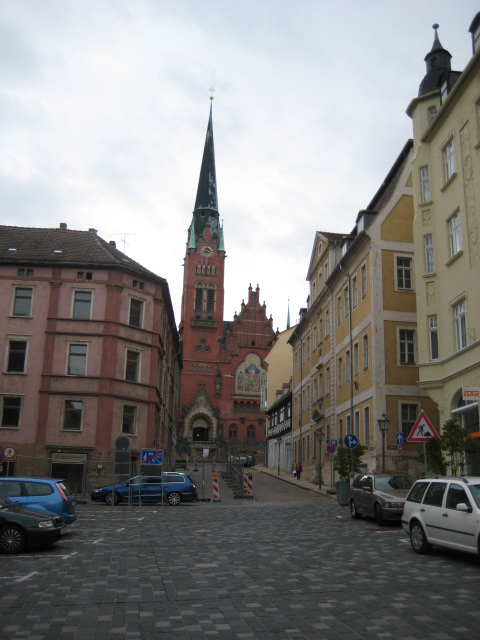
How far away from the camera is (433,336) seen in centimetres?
2438

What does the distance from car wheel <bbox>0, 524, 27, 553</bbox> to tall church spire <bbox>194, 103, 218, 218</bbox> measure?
95567mm

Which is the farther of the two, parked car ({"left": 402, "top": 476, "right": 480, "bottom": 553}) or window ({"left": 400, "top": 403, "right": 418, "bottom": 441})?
window ({"left": 400, "top": 403, "right": 418, "bottom": 441})

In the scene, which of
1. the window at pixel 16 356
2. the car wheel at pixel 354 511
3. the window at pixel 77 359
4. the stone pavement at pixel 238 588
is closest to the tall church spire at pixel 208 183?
the window at pixel 77 359

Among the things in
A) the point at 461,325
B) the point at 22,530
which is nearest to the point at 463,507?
the point at 22,530

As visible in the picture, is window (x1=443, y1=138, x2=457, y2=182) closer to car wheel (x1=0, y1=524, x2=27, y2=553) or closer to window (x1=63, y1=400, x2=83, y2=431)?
car wheel (x1=0, y1=524, x2=27, y2=553)

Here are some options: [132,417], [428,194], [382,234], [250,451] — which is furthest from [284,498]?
[250,451]

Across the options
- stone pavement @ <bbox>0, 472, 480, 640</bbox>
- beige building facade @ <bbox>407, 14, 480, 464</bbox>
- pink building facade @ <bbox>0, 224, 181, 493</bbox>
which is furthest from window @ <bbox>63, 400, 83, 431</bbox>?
beige building facade @ <bbox>407, 14, 480, 464</bbox>

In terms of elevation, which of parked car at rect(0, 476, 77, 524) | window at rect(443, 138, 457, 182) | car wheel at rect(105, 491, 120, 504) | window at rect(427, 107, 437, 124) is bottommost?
car wheel at rect(105, 491, 120, 504)

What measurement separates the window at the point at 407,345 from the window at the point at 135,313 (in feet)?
47.4

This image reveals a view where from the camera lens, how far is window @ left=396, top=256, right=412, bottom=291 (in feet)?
104

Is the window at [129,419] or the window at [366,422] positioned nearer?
the window at [366,422]

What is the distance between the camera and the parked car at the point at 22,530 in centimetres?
1343

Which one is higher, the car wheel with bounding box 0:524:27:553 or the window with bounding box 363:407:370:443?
the window with bounding box 363:407:370:443

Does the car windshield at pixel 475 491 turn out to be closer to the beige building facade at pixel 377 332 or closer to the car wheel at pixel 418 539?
the car wheel at pixel 418 539
